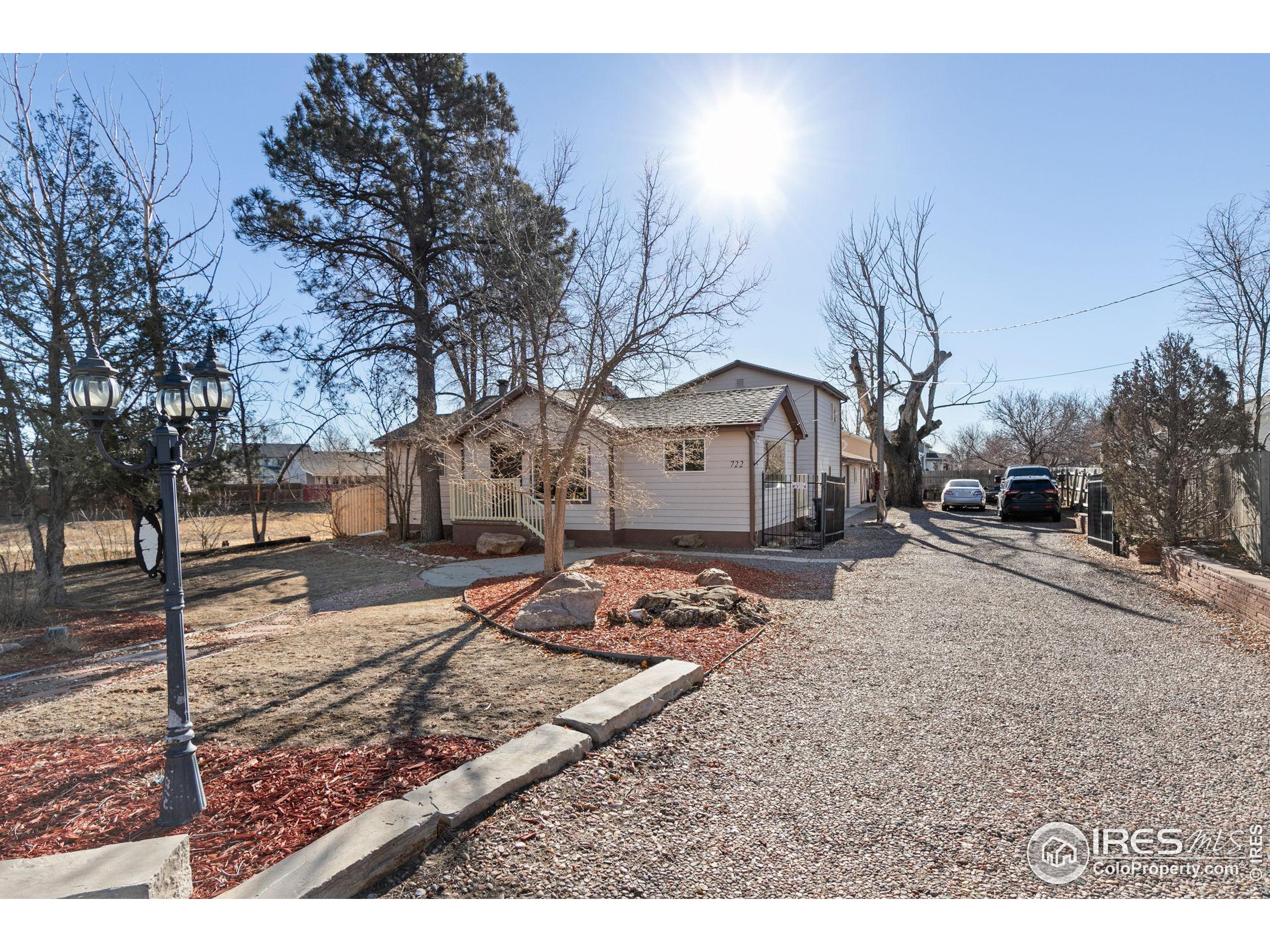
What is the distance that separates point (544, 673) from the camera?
556 centimetres

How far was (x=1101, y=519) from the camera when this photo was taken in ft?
44.6

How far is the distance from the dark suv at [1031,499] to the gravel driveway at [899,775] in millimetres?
15865

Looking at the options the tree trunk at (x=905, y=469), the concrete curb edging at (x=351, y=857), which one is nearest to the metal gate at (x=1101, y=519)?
the concrete curb edging at (x=351, y=857)

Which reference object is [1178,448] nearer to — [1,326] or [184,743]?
[184,743]

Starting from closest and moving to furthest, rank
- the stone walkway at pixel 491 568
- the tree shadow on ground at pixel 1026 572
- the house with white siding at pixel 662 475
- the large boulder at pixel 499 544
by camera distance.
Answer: the tree shadow on ground at pixel 1026 572
the stone walkway at pixel 491 568
the house with white siding at pixel 662 475
the large boulder at pixel 499 544

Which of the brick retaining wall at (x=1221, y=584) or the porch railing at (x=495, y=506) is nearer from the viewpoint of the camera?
the brick retaining wall at (x=1221, y=584)

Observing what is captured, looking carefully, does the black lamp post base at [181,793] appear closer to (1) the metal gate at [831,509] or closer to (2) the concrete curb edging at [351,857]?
(2) the concrete curb edging at [351,857]

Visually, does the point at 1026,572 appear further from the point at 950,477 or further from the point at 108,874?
the point at 950,477

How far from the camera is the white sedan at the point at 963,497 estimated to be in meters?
26.5

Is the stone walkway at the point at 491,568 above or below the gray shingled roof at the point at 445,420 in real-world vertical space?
below

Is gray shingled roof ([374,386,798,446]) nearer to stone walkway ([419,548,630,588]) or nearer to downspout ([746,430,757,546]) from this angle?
downspout ([746,430,757,546])

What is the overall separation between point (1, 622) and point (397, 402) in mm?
11012

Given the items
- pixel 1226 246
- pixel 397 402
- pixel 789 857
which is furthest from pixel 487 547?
pixel 1226 246

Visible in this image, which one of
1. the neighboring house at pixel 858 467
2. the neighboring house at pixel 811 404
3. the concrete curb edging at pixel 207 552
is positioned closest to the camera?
the concrete curb edging at pixel 207 552
